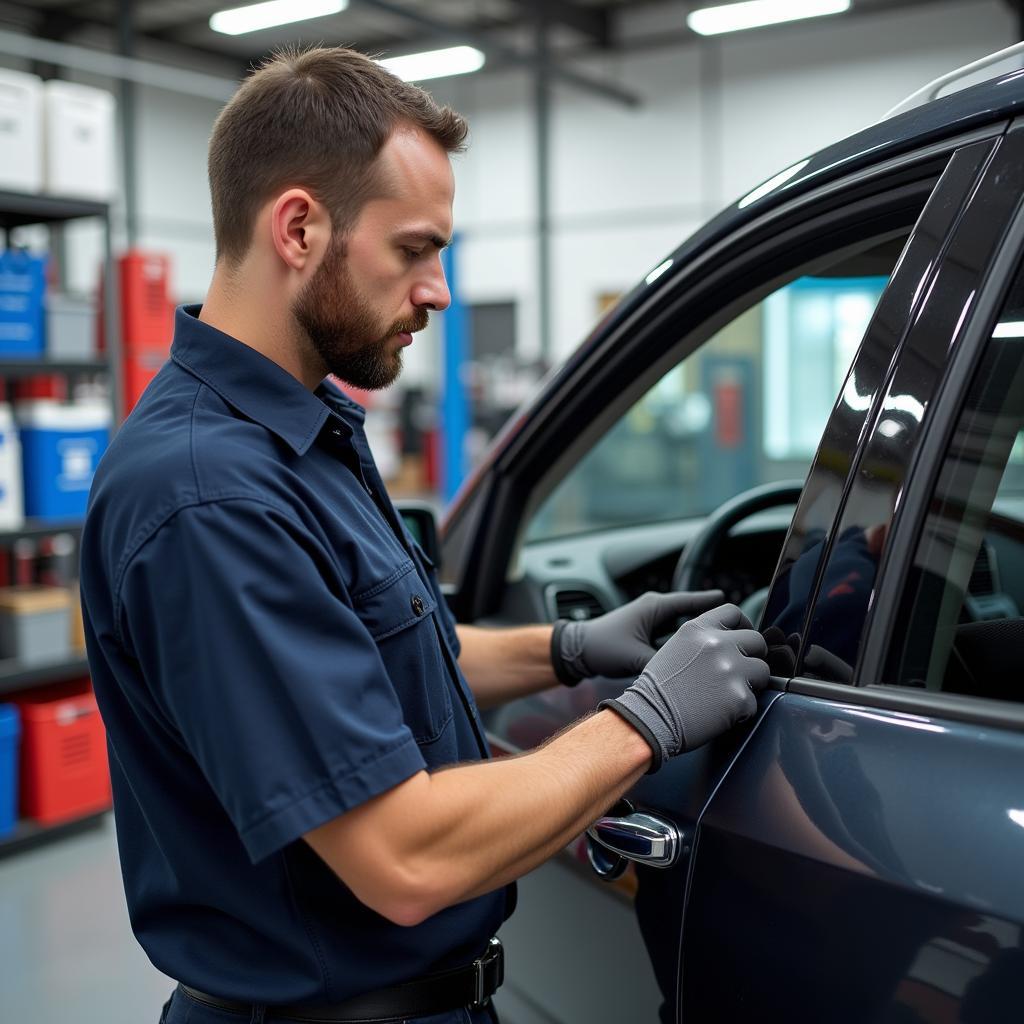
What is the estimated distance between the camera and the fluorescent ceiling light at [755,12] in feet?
31.2

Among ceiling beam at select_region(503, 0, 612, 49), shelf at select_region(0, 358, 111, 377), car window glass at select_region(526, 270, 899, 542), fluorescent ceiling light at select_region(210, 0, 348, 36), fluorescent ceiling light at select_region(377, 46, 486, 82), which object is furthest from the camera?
ceiling beam at select_region(503, 0, 612, 49)

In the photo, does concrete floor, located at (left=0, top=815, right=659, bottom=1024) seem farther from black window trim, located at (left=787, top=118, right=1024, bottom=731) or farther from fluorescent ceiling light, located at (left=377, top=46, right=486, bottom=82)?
fluorescent ceiling light, located at (left=377, top=46, right=486, bottom=82)

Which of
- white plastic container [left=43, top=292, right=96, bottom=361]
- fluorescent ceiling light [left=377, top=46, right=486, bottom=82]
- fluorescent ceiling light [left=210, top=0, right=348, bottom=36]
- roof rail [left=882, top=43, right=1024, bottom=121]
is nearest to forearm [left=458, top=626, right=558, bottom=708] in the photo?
roof rail [left=882, top=43, right=1024, bottom=121]

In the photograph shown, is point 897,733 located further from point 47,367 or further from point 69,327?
point 69,327

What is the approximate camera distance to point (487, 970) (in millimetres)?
1259

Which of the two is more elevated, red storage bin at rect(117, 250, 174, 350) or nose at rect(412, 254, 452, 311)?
red storage bin at rect(117, 250, 174, 350)

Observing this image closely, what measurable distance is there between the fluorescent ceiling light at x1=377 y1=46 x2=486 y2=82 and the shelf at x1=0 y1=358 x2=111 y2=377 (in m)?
7.66

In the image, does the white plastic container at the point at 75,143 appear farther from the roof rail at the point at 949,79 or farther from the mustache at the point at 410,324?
the roof rail at the point at 949,79

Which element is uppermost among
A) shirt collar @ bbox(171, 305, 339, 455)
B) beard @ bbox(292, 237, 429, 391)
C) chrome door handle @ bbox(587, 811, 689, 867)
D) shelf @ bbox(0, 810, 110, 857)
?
beard @ bbox(292, 237, 429, 391)

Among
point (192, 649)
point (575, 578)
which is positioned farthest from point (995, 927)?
point (575, 578)

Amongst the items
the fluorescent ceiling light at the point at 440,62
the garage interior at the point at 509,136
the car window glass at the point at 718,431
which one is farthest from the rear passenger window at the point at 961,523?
the fluorescent ceiling light at the point at 440,62

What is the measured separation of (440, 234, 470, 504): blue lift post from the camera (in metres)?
9.95

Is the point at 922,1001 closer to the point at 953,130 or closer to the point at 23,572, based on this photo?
the point at 953,130

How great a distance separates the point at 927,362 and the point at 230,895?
0.84m
